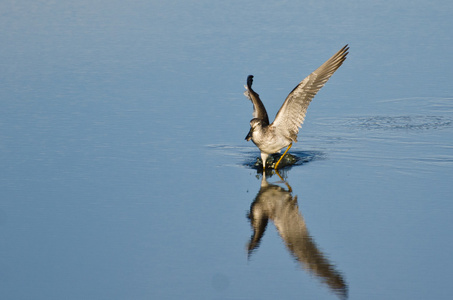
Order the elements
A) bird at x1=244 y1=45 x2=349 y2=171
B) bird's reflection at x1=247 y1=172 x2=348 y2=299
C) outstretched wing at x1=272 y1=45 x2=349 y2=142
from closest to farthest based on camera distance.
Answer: bird's reflection at x1=247 y1=172 x2=348 y2=299 < bird at x1=244 y1=45 x2=349 y2=171 < outstretched wing at x1=272 y1=45 x2=349 y2=142

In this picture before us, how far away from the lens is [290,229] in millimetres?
8172

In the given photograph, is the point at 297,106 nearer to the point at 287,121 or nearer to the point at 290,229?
the point at 287,121

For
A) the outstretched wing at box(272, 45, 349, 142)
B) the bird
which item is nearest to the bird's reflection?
the bird

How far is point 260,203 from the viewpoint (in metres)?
9.06

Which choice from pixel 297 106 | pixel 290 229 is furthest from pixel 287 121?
pixel 290 229

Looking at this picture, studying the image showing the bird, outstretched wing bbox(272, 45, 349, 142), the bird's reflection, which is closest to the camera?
the bird's reflection

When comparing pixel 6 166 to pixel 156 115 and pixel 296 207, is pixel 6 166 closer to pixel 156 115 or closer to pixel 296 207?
pixel 156 115

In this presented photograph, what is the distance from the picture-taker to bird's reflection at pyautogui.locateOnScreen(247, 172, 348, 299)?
6996mm

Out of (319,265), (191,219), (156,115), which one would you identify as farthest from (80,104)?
(319,265)

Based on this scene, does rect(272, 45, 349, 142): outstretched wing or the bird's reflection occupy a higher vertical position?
rect(272, 45, 349, 142): outstretched wing

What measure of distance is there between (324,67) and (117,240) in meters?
4.50

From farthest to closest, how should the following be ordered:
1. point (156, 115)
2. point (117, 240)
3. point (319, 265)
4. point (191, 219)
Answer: point (156, 115), point (191, 219), point (117, 240), point (319, 265)

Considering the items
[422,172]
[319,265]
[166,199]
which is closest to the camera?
[319,265]

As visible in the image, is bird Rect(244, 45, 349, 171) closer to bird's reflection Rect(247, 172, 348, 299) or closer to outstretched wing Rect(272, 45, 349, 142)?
outstretched wing Rect(272, 45, 349, 142)
